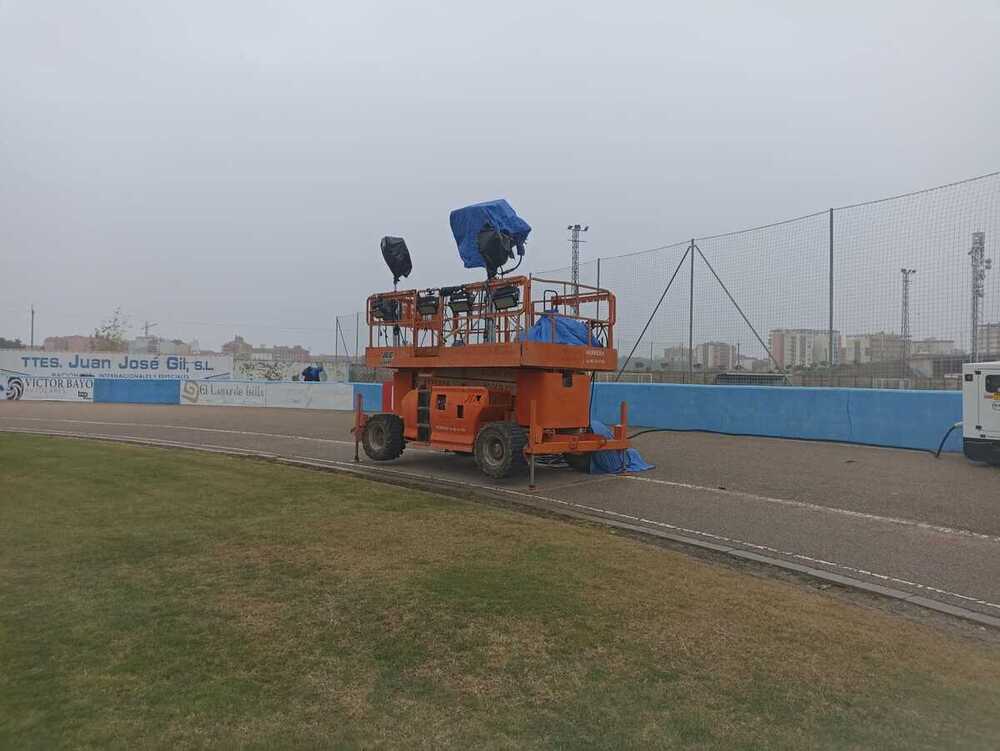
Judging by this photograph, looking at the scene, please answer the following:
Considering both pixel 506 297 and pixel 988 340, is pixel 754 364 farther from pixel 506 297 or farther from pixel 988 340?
pixel 506 297

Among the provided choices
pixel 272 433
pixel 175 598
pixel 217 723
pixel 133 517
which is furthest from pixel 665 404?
pixel 217 723

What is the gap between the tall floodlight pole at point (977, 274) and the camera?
1251 cm

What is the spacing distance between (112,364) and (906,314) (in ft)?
145

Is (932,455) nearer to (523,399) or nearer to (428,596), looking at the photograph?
(523,399)

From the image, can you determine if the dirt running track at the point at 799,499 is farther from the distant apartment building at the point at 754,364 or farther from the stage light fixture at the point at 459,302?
the stage light fixture at the point at 459,302

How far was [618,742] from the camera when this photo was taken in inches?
117

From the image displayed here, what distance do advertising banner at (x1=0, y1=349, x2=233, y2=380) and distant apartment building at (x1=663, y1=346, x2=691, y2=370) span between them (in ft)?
108

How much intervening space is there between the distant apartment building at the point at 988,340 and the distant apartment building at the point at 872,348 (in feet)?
4.61

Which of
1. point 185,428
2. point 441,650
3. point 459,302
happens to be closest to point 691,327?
point 459,302

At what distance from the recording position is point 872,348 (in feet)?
47.5

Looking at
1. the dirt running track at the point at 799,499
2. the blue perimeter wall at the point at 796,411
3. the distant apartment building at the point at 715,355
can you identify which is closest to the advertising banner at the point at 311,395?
the dirt running track at the point at 799,499

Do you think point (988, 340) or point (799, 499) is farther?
point (988, 340)

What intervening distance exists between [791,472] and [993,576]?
17.5 ft

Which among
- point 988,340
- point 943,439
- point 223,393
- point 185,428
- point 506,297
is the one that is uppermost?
point 506,297
